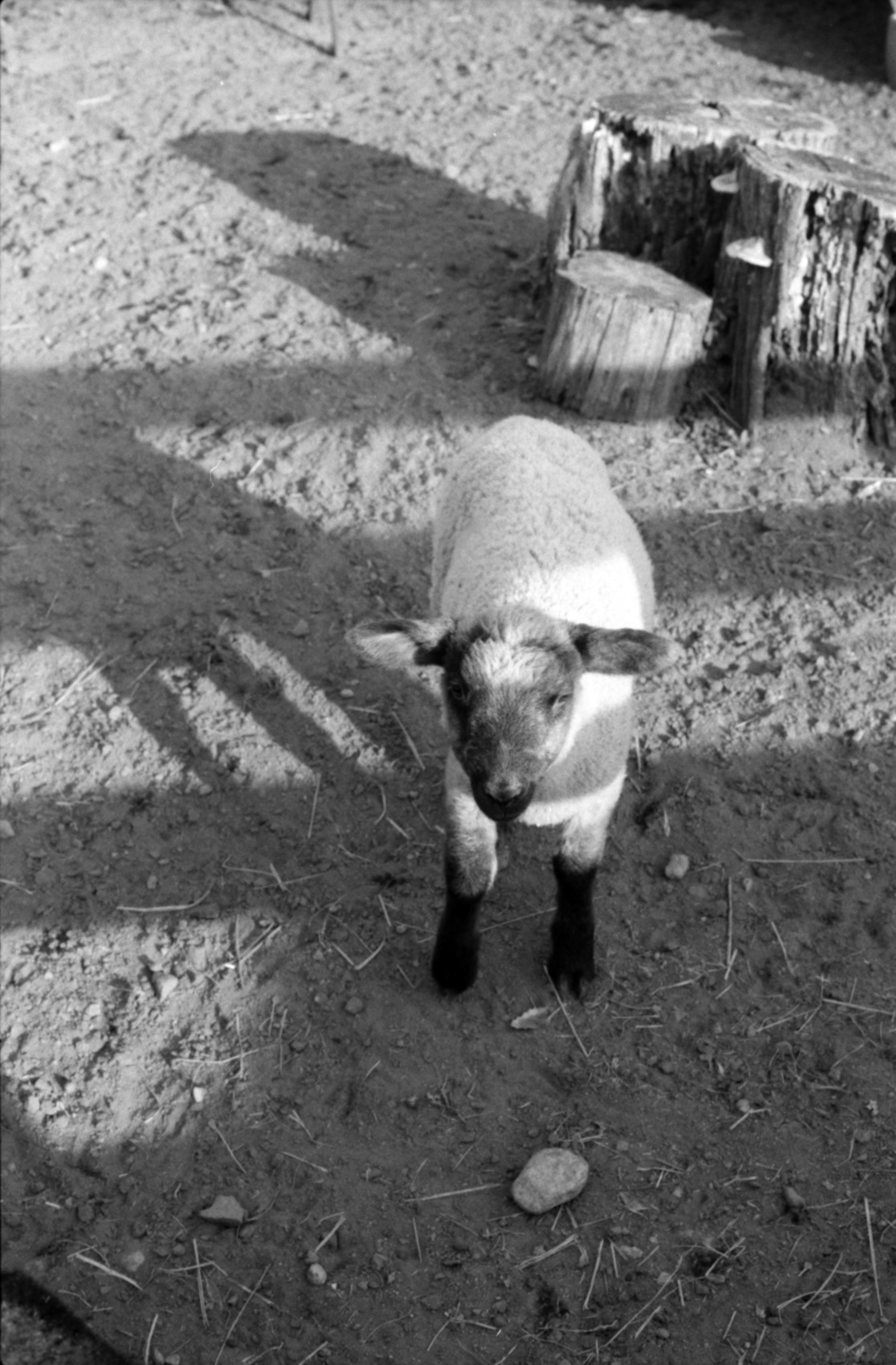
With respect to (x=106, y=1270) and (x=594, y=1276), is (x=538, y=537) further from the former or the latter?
(x=106, y=1270)

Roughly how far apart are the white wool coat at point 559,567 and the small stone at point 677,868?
1.52 ft

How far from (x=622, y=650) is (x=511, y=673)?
0.35m

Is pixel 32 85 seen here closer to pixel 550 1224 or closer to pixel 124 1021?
pixel 124 1021

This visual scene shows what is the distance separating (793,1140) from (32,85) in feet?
27.1

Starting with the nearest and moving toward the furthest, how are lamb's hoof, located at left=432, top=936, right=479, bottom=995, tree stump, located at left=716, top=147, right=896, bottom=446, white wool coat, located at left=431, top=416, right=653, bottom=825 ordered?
white wool coat, located at left=431, top=416, right=653, bottom=825
lamb's hoof, located at left=432, top=936, right=479, bottom=995
tree stump, located at left=716, top=147, right=896, bottom=446

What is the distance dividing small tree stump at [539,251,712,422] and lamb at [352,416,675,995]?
1.48 metres

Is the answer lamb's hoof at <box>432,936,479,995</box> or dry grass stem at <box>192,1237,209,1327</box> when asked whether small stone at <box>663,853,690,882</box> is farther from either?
dry grass stem at <box>192,1237,209,1327</box>

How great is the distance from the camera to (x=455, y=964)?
419cm

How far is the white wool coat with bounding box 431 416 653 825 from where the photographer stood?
13.3 ft

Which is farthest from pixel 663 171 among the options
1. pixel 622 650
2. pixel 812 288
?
pixel 622 650

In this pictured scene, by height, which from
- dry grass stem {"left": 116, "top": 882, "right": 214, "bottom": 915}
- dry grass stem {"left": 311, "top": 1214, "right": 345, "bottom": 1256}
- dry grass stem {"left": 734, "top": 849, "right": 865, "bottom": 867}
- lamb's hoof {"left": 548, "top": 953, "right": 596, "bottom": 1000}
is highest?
dry grass stem {"left": 734, "top": 849, "right": 865, "bottom": 867}

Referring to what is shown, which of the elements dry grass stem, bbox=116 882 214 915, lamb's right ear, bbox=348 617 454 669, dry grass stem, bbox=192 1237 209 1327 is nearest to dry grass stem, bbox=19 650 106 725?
dry grass stem, bbox=116 882 214 915

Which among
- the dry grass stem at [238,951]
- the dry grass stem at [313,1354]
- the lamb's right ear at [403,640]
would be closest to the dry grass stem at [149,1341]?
the dry grass stem at [313,1354]

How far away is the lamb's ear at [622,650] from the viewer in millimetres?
3734
